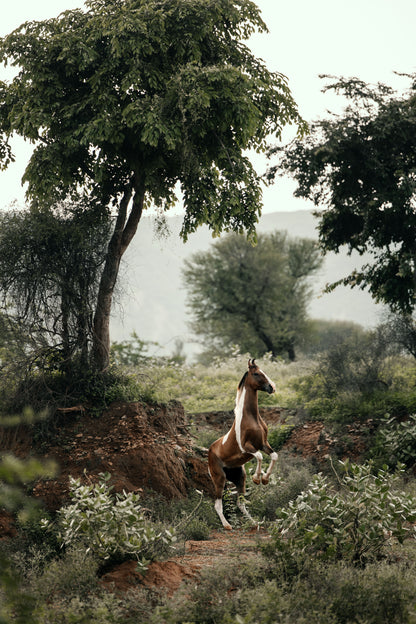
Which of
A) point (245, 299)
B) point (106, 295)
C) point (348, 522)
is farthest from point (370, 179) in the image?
point (245, 299)

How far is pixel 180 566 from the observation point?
6781 mm

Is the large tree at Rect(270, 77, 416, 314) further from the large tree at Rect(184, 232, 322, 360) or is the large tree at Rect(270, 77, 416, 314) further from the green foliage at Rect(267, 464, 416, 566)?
the large tree at Rect(184, 232, 322, 360)

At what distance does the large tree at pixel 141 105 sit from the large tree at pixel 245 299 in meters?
25.3

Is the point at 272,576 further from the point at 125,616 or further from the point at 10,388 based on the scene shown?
the point at 10,388

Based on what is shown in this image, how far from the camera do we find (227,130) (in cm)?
1271

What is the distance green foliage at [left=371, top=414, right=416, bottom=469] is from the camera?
41.5ft

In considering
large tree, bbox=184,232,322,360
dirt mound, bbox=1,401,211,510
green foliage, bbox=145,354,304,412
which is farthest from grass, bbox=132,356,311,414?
large tree, bbox=184,232,322,360

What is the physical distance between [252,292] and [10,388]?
28236 mm

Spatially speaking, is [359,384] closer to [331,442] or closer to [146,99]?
[331,442]

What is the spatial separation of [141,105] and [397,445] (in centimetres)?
850

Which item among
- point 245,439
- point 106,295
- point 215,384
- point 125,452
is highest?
point 106,295

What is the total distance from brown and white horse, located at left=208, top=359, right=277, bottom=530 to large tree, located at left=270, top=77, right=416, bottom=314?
7975 millimetres

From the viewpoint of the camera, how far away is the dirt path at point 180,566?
20.5ft

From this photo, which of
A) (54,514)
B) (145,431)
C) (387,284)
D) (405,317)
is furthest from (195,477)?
(405,317)
